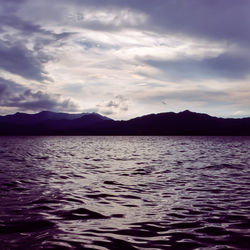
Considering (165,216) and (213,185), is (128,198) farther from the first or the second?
(213,185)

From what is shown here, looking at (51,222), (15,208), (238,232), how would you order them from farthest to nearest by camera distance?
(15,208) < (51,222) < (238,232)

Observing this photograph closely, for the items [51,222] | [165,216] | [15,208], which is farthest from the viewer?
[15,208]

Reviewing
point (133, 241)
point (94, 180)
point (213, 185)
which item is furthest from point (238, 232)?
point (94, 180)

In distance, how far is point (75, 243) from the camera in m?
6.37

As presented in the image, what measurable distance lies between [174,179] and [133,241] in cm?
1084

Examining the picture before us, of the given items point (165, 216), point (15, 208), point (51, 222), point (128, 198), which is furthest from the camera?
point (128, 198)

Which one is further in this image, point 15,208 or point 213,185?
point 213,185

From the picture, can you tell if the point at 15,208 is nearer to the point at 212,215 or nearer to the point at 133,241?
the point at 133,241

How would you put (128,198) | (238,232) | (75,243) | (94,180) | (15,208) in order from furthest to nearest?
(94,180), (128,198), (15,208), (238,232), (75,243)

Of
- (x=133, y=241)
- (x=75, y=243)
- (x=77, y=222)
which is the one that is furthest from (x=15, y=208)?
(x=133, y=241)

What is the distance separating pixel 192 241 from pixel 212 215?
2.73 meters

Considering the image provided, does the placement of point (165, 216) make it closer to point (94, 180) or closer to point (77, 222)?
point (77, 222)

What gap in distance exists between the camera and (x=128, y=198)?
38.1ft

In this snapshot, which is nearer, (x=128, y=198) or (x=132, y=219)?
(x=132, y=219)
